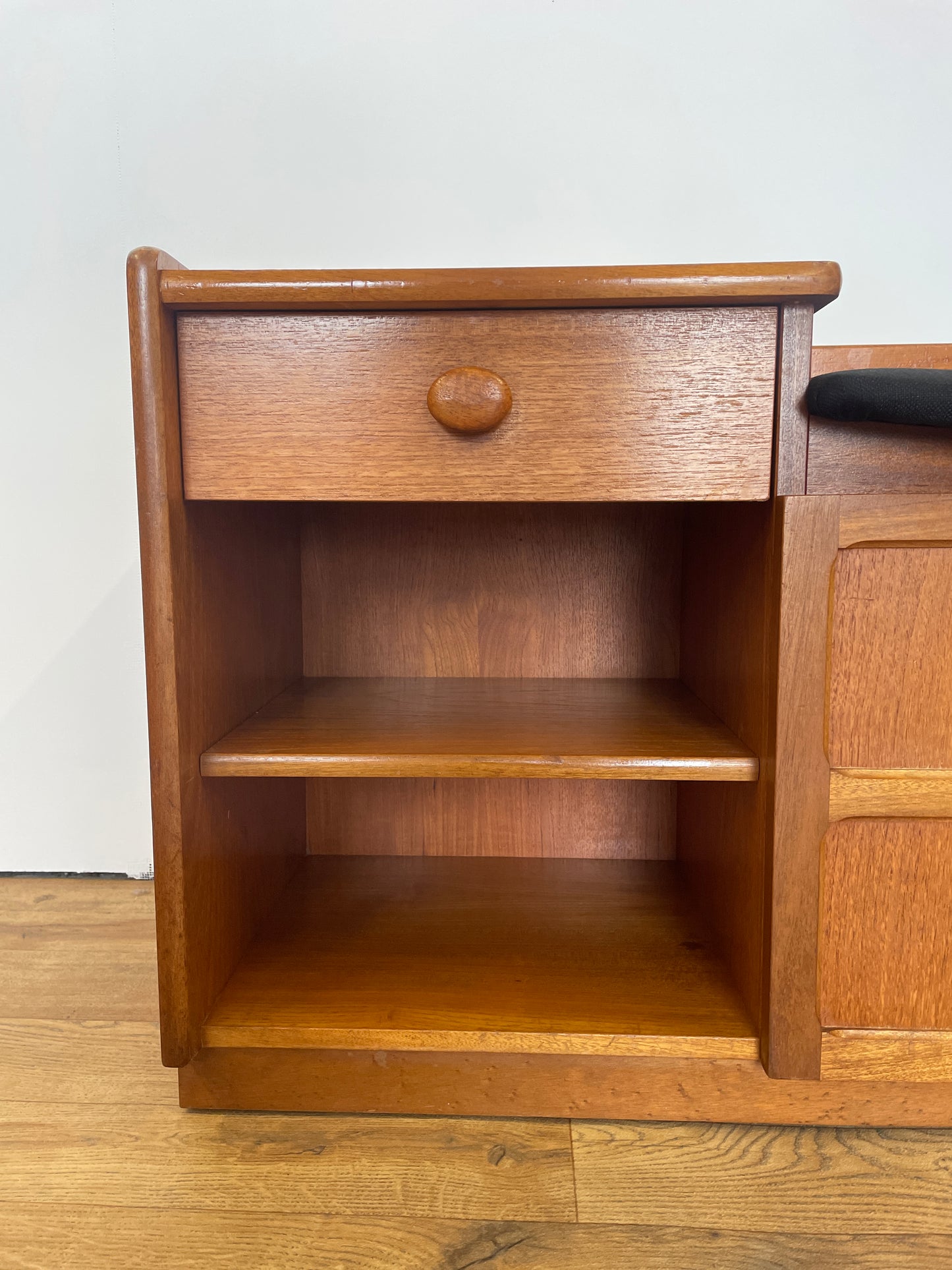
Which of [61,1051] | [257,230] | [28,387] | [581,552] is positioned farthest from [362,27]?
[61,1051]

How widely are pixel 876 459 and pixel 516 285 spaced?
1.10 feet

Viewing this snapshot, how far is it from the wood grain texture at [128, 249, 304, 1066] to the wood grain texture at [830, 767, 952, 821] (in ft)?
1.87

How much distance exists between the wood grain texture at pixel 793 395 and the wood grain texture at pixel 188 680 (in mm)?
511

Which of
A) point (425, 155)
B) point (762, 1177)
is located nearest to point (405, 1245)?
point (762, 1177)

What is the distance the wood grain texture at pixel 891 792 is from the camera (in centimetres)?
69

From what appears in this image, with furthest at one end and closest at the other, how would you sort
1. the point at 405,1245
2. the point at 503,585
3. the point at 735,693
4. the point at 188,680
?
the point at 503,585 < the point at 735,693 < the point at 188,680 < the point at 405,1245

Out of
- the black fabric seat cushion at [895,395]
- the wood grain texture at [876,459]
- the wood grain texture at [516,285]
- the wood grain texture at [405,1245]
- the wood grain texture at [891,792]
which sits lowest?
the wood grain texture at [405,1245]

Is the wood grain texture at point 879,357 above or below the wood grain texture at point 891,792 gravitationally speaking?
above

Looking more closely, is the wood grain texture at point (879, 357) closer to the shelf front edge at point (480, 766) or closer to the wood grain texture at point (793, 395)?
the wood grain texture at point (793, 395)

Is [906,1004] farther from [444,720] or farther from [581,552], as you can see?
[581,552]

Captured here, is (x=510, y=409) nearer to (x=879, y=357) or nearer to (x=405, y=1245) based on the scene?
(x=879, y=357)

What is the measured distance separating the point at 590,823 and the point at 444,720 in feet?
1.28

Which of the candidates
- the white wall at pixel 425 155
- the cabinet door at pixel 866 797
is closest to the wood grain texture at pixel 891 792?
the cabinet door at pixel 866 797

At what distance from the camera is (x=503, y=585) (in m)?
1.13
